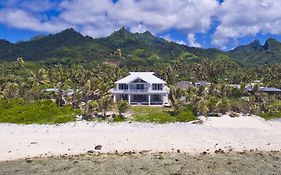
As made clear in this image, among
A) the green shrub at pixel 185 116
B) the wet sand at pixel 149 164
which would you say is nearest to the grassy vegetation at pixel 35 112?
the green shrub at pixel 185 116

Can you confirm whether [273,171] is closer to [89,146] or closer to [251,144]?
[251,144]

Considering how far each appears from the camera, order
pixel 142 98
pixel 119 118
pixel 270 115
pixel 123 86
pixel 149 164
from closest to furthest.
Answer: pixel 149 164
pixel 119 118
pixel 270 115
pixel 142 98
pixel 123 86

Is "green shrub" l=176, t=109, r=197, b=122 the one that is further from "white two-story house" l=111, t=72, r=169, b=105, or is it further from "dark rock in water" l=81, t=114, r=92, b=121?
"dark rock in water" l=81, t=114, r=92, b=121

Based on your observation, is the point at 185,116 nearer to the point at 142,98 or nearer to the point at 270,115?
the point at 142,98

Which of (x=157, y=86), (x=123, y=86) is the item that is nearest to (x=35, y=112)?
(x=123, y=86)

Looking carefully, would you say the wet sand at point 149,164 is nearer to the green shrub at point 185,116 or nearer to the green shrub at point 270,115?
the green shrub at point 185,116
